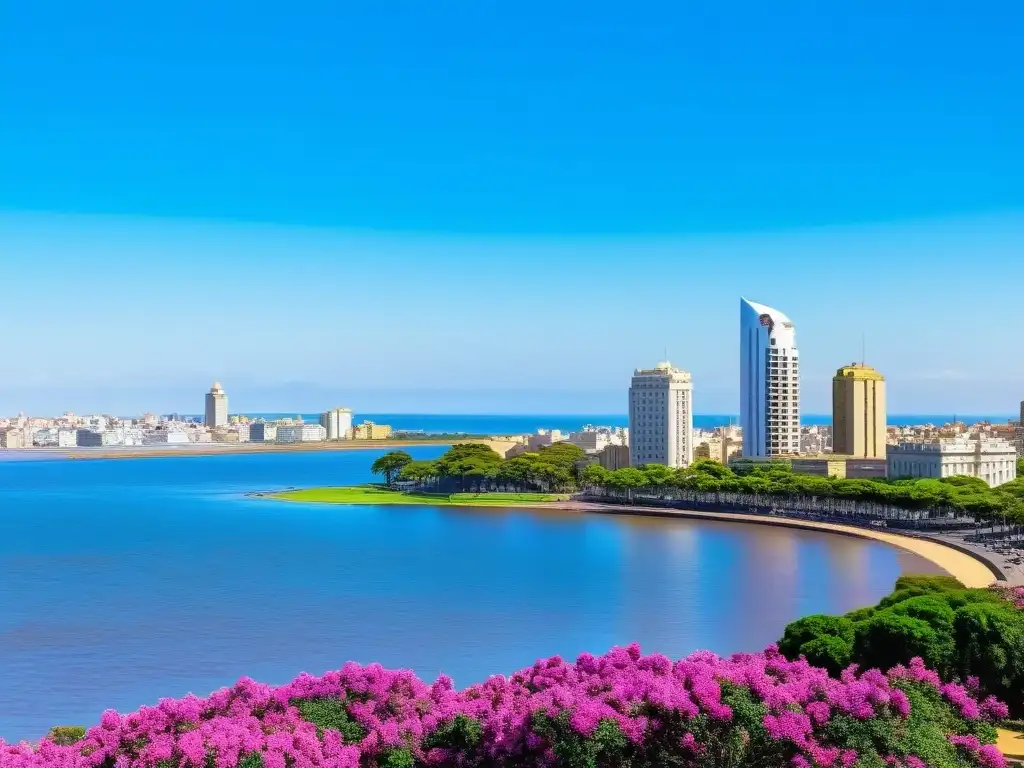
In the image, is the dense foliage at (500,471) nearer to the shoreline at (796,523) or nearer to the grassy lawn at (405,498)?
the grassy lawn at (405,498)

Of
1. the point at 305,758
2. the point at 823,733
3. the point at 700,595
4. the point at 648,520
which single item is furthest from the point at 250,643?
the point at 648,520

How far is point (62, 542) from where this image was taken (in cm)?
5075

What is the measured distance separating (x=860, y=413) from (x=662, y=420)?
16.3m

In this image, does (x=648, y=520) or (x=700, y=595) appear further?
(x=648, y=520)

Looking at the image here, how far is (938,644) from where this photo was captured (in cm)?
1653

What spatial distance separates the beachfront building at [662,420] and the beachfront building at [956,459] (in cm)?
2260

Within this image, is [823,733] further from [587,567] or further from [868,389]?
[868,389]

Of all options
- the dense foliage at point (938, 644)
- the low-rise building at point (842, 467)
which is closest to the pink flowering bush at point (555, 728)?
the dense foliage at point (938, 644)

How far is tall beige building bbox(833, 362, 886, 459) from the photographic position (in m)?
89.1

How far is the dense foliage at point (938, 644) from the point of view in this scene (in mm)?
16484

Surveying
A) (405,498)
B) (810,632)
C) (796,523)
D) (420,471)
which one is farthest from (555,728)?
(420,471)

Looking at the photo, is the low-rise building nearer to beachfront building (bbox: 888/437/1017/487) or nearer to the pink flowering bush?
beachfront building (bbox: 888/437/1017/487)

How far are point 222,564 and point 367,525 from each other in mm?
17644

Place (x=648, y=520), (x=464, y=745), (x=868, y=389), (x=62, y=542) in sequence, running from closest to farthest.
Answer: (x=464, y=745), (x=62, y=542), (x=648, y=520), (x=868, y=389)
